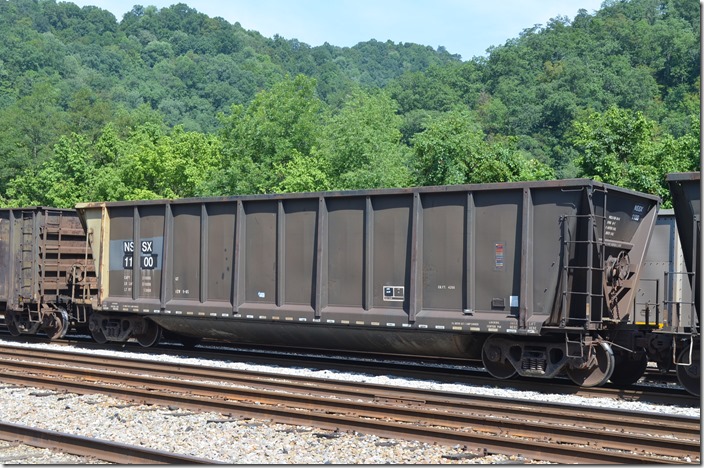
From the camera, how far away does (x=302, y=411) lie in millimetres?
11344

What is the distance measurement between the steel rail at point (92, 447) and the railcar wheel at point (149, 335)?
33.1 ft

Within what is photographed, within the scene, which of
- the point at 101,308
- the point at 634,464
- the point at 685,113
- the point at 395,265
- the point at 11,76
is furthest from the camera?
the point at 11,76

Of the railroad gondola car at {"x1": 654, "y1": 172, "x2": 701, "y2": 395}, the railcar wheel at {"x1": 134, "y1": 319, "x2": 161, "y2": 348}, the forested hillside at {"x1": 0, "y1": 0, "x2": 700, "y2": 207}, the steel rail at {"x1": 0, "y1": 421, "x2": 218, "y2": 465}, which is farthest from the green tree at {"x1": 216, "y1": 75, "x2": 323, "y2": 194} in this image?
the steel rail at {"x1": 0, "y1": 421, "x2": 218, "y2": 465}

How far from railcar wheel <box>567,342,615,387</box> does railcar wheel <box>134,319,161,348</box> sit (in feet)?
35.3

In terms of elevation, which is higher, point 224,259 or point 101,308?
point 224,259

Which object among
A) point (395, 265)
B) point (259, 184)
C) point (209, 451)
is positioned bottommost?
point (209, 451)

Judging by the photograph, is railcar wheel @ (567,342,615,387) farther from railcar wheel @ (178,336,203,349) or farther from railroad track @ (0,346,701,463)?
railcar wheel @ (178,336,203,349)

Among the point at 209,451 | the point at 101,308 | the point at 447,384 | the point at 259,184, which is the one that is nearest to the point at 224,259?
the point at 101,308

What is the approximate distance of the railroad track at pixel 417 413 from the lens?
9.54 metres

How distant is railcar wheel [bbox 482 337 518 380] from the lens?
49.9ft

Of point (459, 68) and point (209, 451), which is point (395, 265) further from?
point (459, 68)

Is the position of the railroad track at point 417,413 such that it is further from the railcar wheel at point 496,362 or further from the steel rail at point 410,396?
the railcar wheel at point 496,362

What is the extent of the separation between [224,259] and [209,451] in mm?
9548

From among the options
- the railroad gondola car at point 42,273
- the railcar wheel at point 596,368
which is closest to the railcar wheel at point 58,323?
the railroad gondola car at point 42,273
